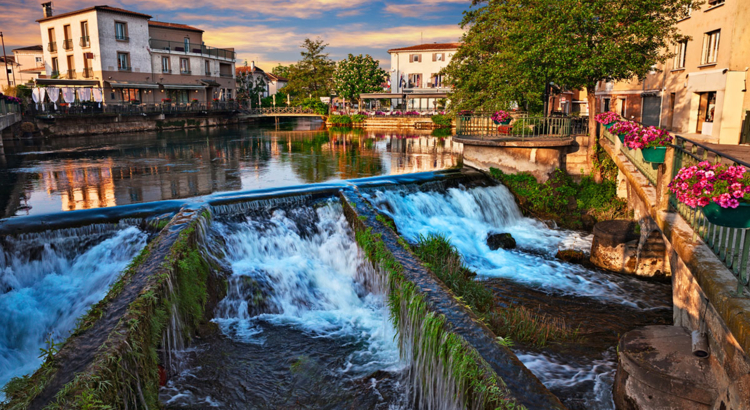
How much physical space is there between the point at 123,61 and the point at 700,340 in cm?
5985

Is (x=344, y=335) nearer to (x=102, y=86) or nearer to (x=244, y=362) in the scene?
(x=244, y=362)

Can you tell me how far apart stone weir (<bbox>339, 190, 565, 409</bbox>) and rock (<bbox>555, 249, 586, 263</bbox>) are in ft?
21.1

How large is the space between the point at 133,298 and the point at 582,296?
9093mm

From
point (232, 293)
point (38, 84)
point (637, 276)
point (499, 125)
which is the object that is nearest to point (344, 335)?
point (232, 293)

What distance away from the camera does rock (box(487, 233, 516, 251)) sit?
14492 mm

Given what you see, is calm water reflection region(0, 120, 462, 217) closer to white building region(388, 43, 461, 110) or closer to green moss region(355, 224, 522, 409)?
green moss region(355, 224, 522, 409)

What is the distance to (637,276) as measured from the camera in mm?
12102

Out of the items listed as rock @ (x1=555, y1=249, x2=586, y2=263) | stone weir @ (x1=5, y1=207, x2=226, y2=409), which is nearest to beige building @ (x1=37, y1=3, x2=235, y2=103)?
stone weir @ (x1=5, y1=207, x2=226, y2=409)

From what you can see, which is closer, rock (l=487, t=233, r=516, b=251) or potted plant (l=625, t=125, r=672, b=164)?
potted plant (l=625, t=125, r=672, b=164)

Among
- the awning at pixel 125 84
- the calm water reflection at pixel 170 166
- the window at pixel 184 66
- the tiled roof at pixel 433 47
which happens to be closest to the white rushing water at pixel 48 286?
the calm water reflection at pixel 170 166

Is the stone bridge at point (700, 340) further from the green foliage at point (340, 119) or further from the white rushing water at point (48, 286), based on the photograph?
the green foliage at point (340, 119)

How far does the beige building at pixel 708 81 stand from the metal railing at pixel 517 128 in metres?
6.20

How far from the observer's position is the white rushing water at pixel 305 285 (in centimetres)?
881

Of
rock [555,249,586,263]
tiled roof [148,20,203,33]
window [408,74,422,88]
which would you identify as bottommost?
rock [555,249,586,263]
